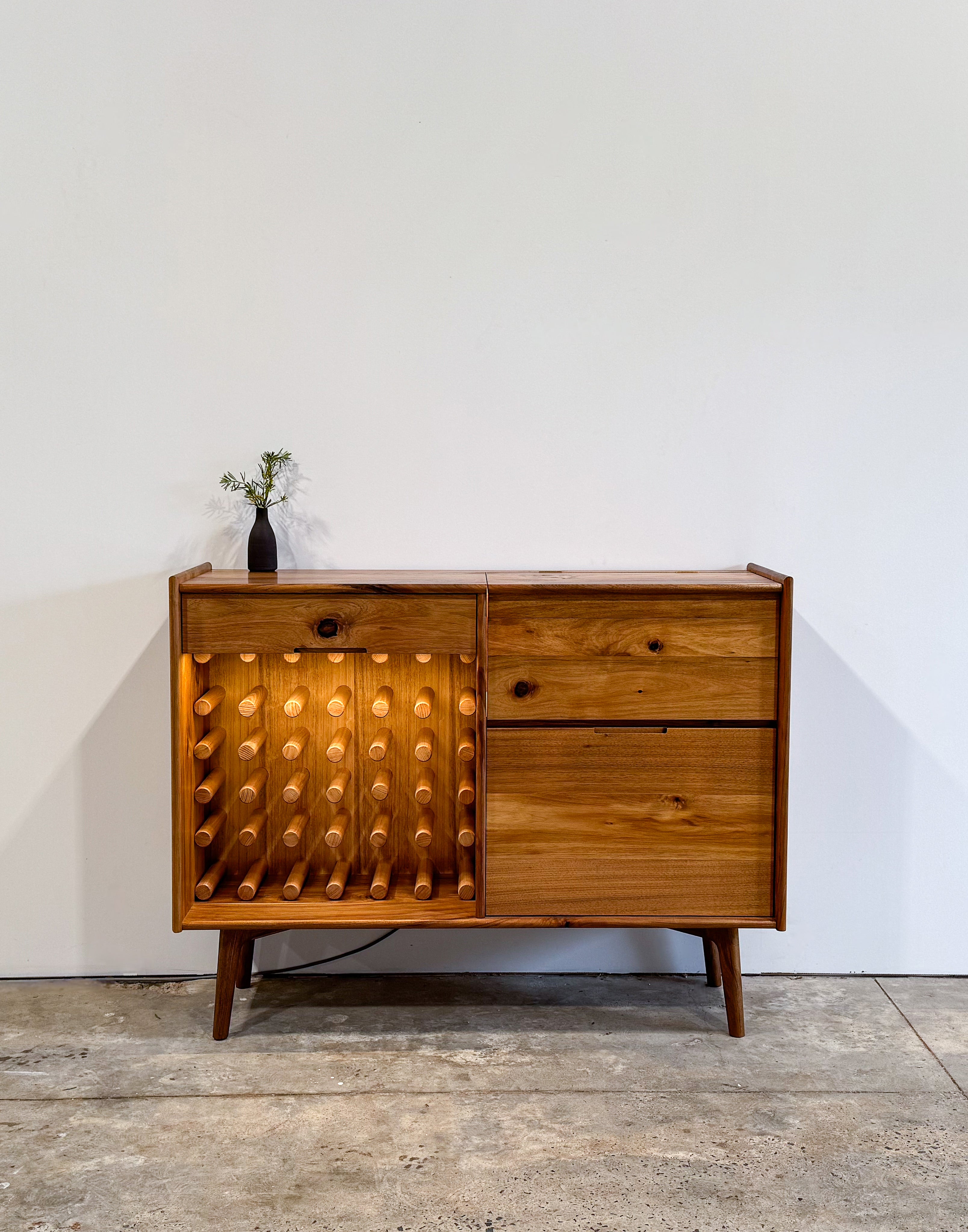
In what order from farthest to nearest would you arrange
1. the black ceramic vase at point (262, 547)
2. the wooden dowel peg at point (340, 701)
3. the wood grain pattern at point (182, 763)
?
the black ceramic vase at point (262, 547) < the wooden dowel peg at point (340, 701) < the wood grain pattern at point (182, 763)

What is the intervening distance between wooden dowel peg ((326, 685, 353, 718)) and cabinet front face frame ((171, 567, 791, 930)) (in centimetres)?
11

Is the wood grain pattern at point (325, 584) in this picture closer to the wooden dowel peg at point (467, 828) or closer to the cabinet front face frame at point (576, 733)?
the cabinet front face frame at point (576, 733)

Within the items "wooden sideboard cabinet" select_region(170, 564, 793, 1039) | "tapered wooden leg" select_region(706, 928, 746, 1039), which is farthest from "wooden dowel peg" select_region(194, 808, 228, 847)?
"tapered wooden leg" select_region(706, 928, 746, 1039)

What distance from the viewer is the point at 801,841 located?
2.63 m

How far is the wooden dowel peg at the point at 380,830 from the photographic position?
2289mm

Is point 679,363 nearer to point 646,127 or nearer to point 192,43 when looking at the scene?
point 646,127

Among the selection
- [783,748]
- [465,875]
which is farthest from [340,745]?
[783,748]

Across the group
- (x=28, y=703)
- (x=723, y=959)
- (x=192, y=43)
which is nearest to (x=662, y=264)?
(x=192, y=43)

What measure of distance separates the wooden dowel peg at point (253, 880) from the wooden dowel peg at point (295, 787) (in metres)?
0.16

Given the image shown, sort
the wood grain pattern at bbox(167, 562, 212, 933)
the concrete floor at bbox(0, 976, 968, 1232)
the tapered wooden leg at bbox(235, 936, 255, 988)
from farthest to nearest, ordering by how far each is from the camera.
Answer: the tapered wooden leg at bbox(235, 936, 255, 988)
the wood grain pattern at bbox(167, 562, 212, 933)
the concrete floor at bbox(0, 976, 968, 1232)

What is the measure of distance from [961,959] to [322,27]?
9.48ft

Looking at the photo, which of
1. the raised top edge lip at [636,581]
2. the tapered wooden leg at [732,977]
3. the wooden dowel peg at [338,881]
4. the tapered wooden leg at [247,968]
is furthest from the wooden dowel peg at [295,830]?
the tapered wooden leg at [732,977]

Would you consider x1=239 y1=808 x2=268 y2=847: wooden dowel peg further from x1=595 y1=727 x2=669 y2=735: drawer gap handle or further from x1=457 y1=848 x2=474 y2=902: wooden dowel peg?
x1=595 y1=727 x2=669 y2=735: drawer gap handle

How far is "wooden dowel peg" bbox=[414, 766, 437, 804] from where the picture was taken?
2.26 meters
